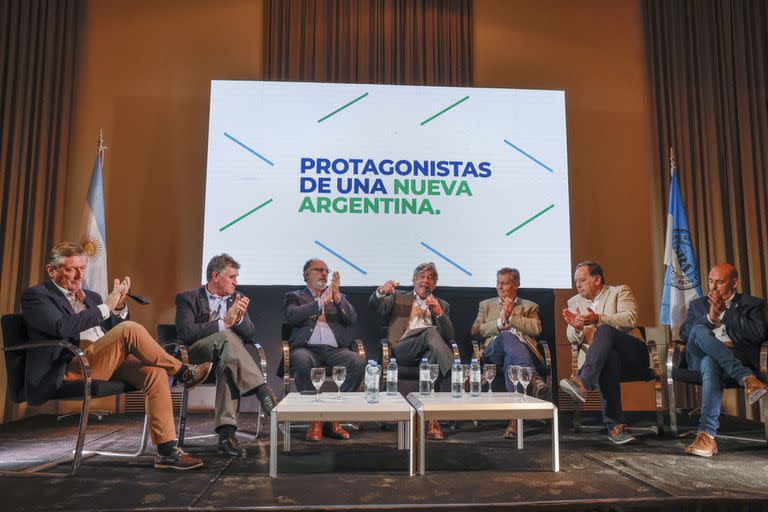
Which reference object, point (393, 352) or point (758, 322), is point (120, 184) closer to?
point (393, 352)

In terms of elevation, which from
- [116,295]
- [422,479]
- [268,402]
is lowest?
[422,479]

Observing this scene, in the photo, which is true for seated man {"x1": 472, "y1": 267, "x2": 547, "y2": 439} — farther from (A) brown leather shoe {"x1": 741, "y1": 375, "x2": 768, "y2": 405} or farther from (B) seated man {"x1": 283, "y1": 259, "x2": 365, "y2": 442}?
(A) brown leather shoe {"x1": 741, "y1": 375, "x2": 768, "y2": 405}

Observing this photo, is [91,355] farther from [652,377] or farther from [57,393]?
[652,377]

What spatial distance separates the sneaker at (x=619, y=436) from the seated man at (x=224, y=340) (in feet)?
5.99

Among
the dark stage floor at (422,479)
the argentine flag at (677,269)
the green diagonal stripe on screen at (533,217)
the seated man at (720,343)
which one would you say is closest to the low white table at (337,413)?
the dark stage floor at (422,479)

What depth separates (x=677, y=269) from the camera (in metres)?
4.80

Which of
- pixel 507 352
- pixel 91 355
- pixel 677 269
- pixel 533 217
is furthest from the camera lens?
pixel 533 217

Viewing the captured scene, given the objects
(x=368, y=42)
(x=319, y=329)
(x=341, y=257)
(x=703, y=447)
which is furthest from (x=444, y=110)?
(x=703, y=447)

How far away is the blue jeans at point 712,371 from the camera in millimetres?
3111

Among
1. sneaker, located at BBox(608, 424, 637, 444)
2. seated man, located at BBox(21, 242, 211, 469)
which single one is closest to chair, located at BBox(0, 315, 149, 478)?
seated man, located at BBox(21, 242, 211, 469)

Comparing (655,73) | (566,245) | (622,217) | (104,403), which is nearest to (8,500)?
(104,403)

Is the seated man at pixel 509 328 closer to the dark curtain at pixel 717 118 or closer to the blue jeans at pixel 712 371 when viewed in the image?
the blue jeans at pixel 712 371

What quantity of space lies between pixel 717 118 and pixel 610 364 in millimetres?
2853

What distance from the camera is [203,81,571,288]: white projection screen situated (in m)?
4.79
